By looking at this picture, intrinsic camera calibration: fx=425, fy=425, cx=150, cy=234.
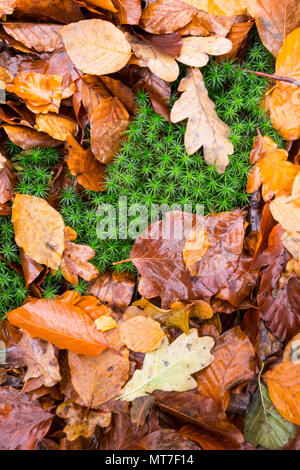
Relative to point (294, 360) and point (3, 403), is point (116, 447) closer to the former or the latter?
point (3, 403)

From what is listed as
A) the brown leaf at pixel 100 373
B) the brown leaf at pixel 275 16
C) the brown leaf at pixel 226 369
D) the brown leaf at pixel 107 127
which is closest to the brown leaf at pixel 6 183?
the brown leaf at pixel 107 127

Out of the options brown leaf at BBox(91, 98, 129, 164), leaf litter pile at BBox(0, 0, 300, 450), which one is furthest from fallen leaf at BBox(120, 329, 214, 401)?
brown leaf at BBox(91, 98, 129, 164)

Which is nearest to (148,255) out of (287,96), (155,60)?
(155,60)

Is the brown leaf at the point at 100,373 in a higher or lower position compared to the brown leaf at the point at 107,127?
lower

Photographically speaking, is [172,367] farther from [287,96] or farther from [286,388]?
[287,96]

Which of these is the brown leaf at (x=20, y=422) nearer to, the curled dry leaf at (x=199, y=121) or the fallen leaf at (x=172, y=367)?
the fallen leaf at (x=172, y=367)
